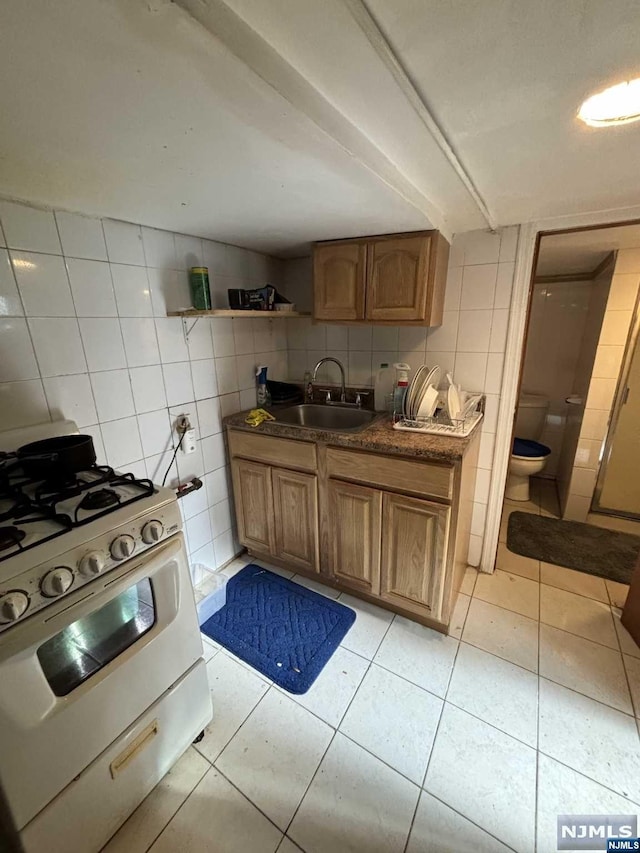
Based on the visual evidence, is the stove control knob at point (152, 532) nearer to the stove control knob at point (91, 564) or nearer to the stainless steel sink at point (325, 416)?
the stove control knob at point (91, 564)

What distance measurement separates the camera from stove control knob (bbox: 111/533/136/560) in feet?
2.83

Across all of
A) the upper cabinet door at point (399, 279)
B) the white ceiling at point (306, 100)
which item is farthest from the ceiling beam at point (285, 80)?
the upper cabinet door at point (399, 279)

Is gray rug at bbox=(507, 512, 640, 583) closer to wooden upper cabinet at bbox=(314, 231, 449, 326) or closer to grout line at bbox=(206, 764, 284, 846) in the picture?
wooden upper cabinet at bbox=(314, 231, 449, 326)

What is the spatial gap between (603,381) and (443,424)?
1449 mm

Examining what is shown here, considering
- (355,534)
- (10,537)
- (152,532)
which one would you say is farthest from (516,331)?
(10,537)

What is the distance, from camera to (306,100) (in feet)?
2.16

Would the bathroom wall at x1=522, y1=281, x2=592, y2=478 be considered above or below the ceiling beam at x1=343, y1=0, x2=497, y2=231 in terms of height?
below

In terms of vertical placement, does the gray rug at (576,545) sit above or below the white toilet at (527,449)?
below

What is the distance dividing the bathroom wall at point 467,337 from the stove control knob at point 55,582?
5.48 feet

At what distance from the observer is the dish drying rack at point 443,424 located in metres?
1.52

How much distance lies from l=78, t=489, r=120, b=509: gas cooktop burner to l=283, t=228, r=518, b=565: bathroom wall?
1.47m

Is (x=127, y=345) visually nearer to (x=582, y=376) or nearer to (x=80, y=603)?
(x=80, y=603)

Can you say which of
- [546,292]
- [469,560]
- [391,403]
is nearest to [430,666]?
[469,560]

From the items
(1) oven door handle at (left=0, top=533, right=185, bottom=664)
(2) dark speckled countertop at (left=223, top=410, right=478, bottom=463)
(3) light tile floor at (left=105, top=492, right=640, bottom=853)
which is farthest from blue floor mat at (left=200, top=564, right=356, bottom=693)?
(2) dark speckled countertop at (left=223, top=410, right=478, bottom=463)
